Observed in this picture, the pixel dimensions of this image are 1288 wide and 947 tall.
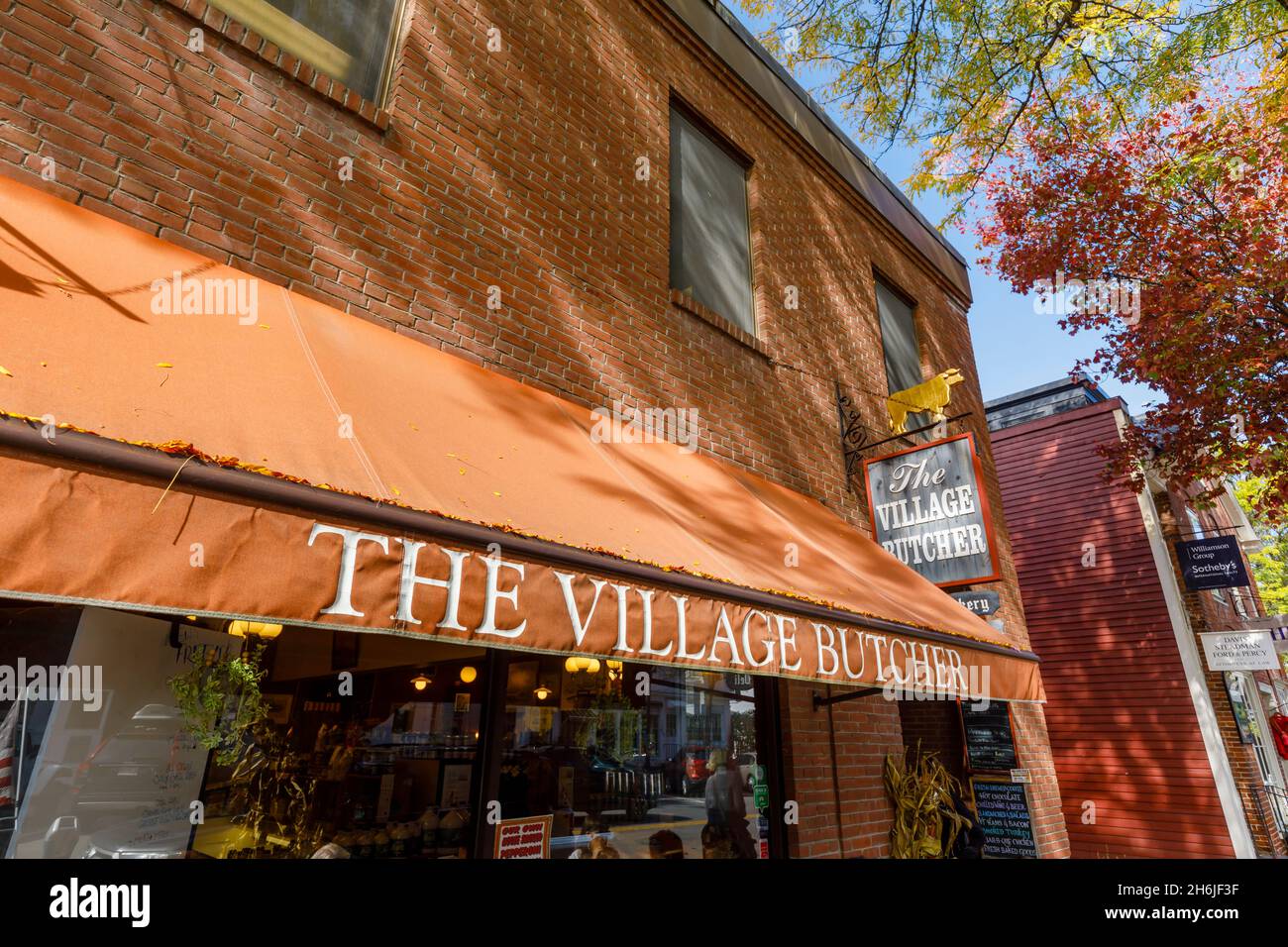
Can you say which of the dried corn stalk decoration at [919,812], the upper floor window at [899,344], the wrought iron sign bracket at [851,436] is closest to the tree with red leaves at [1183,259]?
the upper floor window at [899,344]

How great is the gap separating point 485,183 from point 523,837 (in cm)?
410

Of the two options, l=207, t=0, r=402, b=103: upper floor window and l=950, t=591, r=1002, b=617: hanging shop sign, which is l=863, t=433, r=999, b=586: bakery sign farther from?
l=207, t=0, r=402, b=103: upper floor window

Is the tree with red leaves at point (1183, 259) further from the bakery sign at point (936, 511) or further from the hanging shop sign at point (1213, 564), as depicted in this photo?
the bakery sign at point (936, 511)

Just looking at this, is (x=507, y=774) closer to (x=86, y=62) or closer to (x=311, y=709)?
(x=311, y=709)

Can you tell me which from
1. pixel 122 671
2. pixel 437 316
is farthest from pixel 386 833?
pixel 437 316

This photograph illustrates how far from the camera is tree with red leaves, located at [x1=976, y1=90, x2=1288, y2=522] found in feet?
30.1

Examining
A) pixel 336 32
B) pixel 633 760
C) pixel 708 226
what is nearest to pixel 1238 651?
pixel 708 226

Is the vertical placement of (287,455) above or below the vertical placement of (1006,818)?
above

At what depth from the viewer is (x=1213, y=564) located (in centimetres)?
1298

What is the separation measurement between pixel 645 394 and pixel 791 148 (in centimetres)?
449

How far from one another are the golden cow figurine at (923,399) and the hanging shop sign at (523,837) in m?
5.33

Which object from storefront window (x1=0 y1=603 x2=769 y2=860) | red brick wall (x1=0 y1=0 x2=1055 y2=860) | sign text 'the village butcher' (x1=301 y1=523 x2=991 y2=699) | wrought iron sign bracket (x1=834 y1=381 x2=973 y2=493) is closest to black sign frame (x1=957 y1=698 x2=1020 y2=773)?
red brick wall (x1=0 y1=0 x2=1055 y2=860)

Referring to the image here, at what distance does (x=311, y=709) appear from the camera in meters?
3.75

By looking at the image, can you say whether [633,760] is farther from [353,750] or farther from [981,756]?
[981,756]
